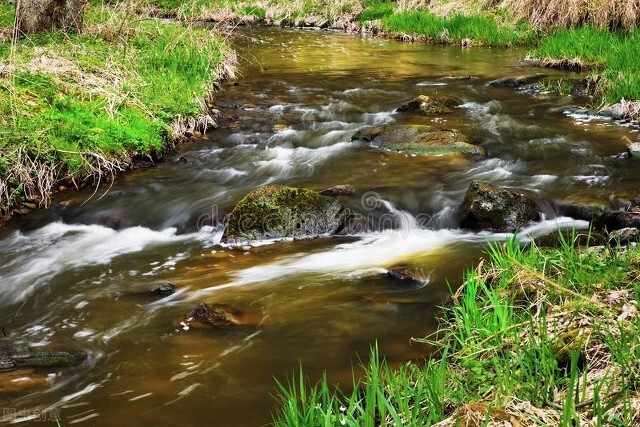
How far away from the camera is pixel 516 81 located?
11773 mm

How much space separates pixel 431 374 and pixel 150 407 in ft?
4.84

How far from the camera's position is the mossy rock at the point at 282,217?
5766mm

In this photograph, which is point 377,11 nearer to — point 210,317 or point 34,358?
point 210,317

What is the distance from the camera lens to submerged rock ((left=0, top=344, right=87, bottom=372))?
3.54 m

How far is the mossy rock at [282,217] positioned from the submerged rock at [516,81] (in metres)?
7.22

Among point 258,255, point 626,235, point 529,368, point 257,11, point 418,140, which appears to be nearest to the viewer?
point 529,368

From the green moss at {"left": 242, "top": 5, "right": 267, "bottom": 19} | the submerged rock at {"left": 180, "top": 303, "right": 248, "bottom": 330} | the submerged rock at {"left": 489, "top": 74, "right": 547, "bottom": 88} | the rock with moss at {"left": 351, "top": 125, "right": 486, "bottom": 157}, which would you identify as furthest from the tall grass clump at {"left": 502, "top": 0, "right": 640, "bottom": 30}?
the green moss at {"left": 242, "top": 5, "right": 267, "bottom": 19}

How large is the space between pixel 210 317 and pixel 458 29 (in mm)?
16083

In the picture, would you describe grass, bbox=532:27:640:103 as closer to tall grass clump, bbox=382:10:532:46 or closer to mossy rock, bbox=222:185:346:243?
tall grass clump, bbox=382:10:532:46

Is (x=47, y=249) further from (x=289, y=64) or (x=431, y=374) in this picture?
(x=289, y=64)

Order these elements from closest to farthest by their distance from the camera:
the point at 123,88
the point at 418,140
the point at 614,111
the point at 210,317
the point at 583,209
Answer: the point at 210,317, the point at 583,209, the point at 418,140, the point at 123,88, the point at 614,111

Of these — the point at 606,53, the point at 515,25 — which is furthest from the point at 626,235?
the point at 515,25

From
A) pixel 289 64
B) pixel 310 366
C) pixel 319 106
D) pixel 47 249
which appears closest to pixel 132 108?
pixel 47 249

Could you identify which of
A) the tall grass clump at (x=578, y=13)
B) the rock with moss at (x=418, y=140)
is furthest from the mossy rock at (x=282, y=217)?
the tall grass clump at (x=578, y=13)
